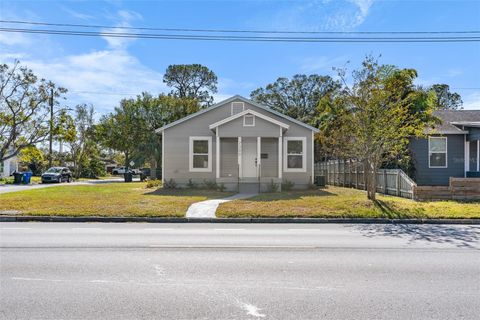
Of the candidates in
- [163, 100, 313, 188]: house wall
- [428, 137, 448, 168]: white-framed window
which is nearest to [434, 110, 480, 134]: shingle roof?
[428, 137, 448, 168]: white-framed window

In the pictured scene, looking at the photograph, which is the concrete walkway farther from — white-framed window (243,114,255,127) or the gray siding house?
the gray siding house

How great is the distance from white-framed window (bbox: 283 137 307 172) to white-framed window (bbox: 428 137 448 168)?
705 cm

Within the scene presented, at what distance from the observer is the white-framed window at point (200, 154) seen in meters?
23.2

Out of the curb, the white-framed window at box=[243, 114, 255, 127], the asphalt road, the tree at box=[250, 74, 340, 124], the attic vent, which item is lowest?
the curb

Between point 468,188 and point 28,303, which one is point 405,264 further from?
point 468,188

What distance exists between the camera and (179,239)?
921 centimetres

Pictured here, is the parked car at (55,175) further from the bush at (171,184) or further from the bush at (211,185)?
the bush at (211,185)

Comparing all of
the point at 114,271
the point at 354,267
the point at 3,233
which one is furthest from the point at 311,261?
the point at 3,233

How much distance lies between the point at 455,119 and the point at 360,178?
22.9 feet

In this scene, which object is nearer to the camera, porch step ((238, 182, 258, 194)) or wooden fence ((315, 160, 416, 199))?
wooden fence ((315, 160, 416, 199))

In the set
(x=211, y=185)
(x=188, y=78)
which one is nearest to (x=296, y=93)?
(x=188, y=78)

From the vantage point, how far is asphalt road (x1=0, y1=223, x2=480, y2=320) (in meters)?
4.51

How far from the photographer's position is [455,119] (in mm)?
24328

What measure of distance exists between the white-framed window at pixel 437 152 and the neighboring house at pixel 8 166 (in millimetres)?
43287
